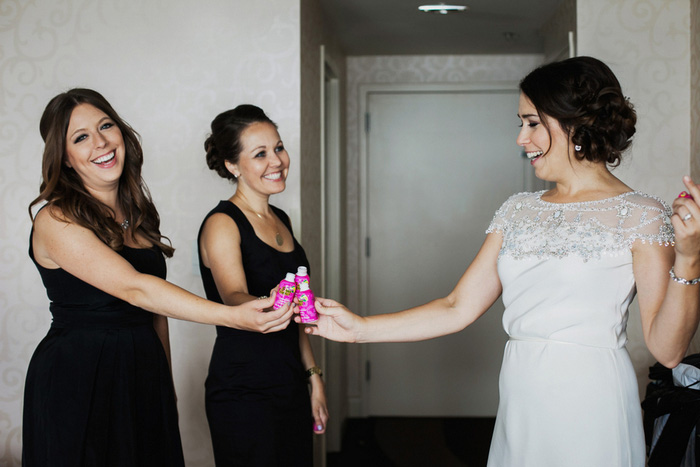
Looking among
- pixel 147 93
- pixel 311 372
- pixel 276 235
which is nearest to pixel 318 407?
pixel 311 372

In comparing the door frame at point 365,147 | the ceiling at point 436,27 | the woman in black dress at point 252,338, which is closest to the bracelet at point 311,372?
the woman in black dress at point 252,338

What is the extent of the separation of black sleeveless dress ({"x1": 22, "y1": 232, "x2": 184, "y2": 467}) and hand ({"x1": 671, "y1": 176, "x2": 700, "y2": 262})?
137 centimetres

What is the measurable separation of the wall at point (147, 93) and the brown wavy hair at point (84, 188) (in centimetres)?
92

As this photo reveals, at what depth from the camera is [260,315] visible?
1600 millimetres

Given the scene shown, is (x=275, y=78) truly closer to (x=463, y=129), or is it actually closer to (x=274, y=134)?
(x=274, y=134)

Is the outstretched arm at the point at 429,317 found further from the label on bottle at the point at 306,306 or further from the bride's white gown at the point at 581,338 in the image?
the bride's white gown at the point at 581,338

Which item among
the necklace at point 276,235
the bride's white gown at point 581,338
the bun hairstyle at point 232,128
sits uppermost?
the bun hairstyle at point 232,128

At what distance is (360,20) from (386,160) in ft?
3.77

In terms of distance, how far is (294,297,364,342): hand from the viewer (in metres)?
1.73

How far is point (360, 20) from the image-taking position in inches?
145

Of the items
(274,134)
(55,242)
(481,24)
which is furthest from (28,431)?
(481,24)

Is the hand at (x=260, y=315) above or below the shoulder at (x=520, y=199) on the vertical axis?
below

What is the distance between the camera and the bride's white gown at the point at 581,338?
1417mm

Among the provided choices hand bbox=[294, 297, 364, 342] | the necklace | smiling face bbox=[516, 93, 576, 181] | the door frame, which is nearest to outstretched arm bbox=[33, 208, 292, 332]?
hand bbox=[294, 297, 364, 342]
